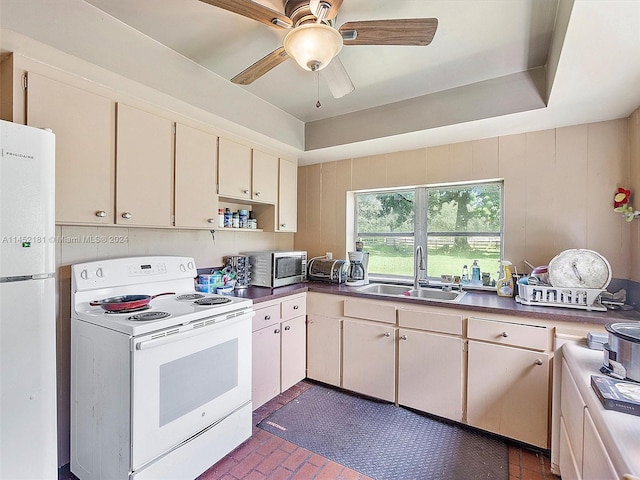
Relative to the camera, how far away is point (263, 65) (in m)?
1.58

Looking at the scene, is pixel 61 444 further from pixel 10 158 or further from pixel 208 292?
pixel 10 158

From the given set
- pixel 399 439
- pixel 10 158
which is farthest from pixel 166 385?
pixel 399 439

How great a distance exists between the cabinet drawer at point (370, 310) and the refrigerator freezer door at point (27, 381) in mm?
1846

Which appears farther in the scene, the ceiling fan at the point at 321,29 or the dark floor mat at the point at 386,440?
the dark floor mat at the point at 386,440

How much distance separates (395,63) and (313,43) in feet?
3.04

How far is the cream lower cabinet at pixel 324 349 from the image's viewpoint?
8.54 feet

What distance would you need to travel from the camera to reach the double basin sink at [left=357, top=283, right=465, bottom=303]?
2482 millimetres

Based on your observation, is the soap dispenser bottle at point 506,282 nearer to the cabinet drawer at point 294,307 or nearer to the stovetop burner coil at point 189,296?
the cabinet drawer at point 294,307

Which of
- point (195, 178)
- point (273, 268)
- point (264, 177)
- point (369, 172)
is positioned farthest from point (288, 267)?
point (369, 172)

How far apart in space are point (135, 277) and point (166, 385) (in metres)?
0.77

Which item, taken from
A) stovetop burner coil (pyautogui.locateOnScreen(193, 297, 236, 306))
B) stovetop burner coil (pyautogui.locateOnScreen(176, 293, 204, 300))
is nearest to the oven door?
stovetop burner coil (pyautogui.locateOnScreen(193, 297, 236, 306))

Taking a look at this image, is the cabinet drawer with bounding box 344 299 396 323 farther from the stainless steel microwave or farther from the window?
the window

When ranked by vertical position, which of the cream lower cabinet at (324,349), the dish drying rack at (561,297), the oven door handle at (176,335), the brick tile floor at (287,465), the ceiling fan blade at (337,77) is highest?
the ceiling fan blade at (337,77)

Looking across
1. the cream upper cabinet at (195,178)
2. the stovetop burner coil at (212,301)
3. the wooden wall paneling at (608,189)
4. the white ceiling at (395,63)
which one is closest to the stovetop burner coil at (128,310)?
the stovetop burner coil at (212,301)
